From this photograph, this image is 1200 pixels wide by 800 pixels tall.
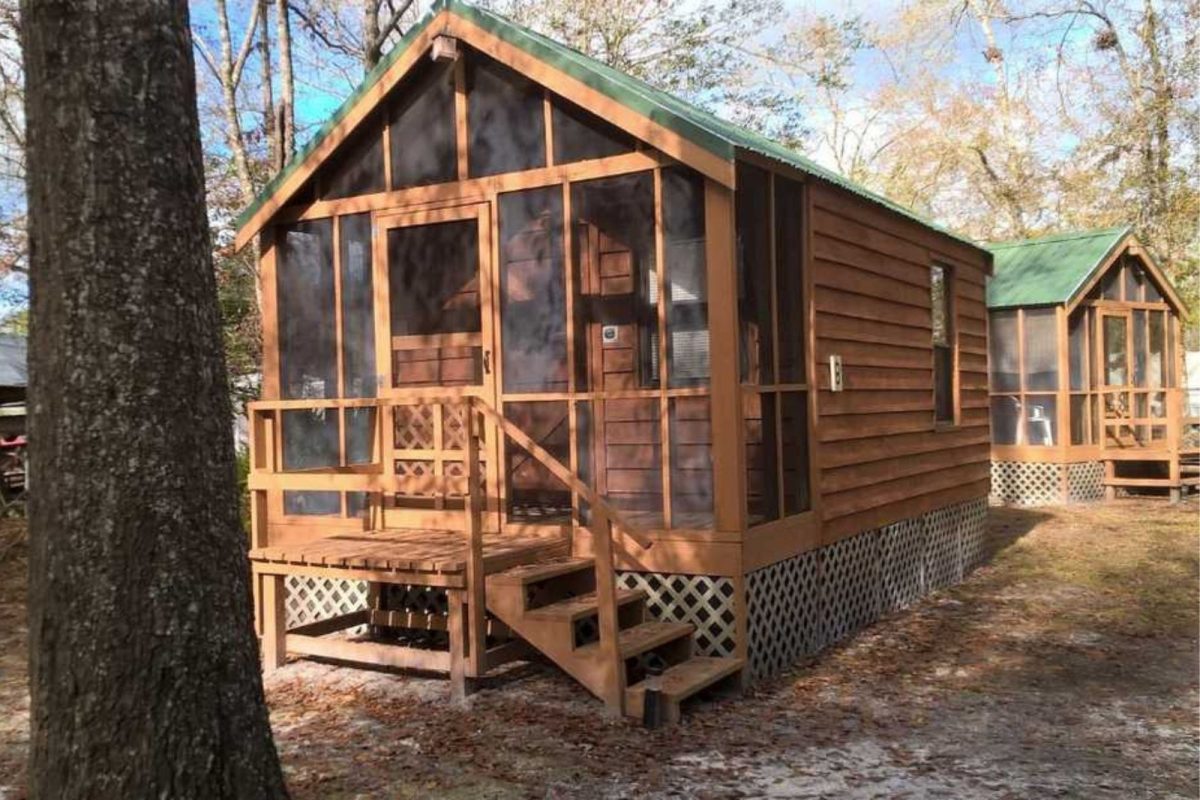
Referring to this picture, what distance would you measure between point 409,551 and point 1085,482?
1202 cm

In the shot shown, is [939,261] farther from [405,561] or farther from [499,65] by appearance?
[405,561]

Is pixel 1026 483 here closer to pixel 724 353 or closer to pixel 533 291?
pixel 724 353

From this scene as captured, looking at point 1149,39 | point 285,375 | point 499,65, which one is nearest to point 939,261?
point 499,65

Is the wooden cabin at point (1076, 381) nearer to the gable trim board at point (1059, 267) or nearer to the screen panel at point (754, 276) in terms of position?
the gable trim board at point (1059, 267)

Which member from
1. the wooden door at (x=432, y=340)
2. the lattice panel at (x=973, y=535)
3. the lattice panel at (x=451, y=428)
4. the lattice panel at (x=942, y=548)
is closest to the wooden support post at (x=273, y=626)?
the wooden door at (x=432, y=340)

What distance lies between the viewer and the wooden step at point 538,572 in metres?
5.44

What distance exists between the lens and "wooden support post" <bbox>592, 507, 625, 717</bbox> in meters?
5.11

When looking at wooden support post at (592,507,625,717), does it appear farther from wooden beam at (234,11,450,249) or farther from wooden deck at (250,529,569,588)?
wooden beam at (234,11,450,249)

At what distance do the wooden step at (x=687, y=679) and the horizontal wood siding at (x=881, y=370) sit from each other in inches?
62.8

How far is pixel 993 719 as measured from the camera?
17.4 ft

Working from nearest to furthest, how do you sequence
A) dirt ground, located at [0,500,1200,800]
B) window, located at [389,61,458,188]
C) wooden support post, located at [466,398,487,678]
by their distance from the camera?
dirt ground, located at [0,500,1200,800] < wooden support post, located at [466,398,487,678] < window, located at [389,61,458,188]

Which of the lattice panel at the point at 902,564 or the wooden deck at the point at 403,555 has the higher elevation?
the wooden deck at the point at 403,555

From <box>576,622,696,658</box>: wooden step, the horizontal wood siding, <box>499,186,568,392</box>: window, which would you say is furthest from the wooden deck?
the horizontal wood siding

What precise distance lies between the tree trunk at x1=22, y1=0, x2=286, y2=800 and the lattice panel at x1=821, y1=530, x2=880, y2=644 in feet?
15.7
